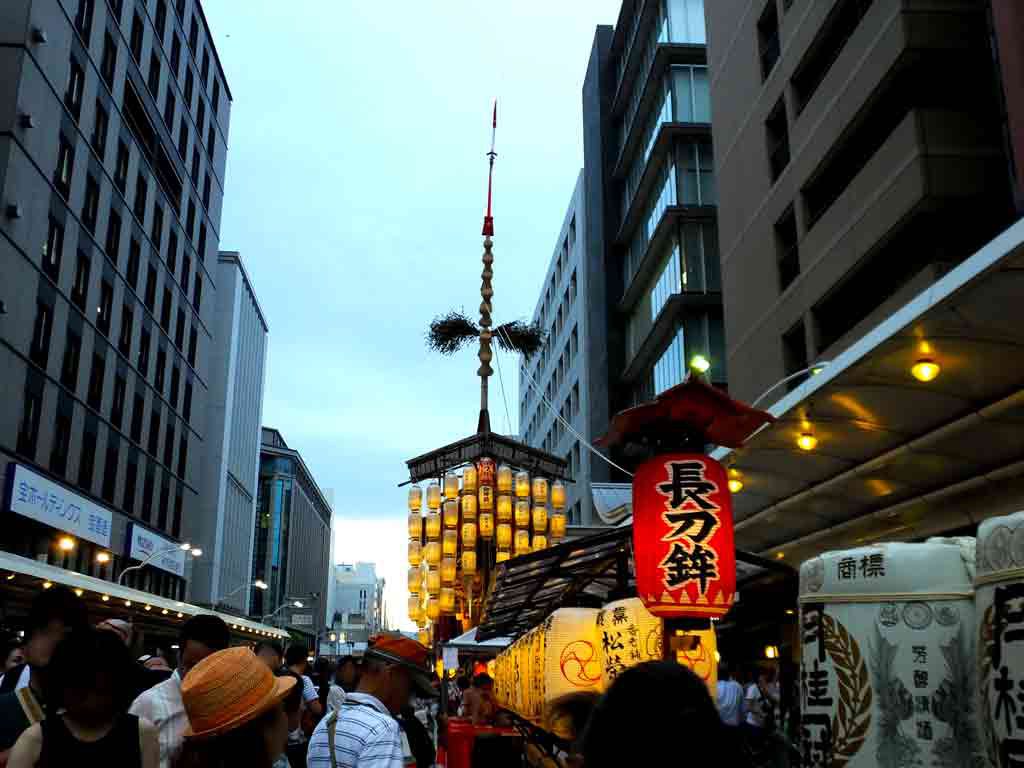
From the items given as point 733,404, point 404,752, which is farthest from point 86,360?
point 404,752

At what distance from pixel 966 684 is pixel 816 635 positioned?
691 mm

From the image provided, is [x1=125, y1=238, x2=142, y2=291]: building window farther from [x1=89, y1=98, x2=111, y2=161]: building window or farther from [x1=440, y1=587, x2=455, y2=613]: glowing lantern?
[x1=440, y1=587, x2=455, y2=613]: glowing lantern

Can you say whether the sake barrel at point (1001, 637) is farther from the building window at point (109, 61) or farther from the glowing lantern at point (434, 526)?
the building window at point (109, 61)

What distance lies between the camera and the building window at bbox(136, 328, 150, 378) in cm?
3894

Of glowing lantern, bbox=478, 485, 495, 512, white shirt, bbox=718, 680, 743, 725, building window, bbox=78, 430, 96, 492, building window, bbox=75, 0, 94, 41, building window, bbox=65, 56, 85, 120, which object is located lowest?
white shirt, bbox=718, 680, 743, 725

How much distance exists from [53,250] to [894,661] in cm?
3040

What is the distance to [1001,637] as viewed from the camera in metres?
3.28

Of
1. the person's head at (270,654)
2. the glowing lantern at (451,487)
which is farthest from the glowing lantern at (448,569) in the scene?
the person's head at (270,654)

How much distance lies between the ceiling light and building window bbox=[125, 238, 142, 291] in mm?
32847

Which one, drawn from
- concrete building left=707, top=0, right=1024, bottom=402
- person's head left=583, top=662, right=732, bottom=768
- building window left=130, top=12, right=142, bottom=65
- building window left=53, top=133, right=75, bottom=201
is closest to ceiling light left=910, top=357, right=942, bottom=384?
concrete building left=707, top=0, right=1024, bottom=402

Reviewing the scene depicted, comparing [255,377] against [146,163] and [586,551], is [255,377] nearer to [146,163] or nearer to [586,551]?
[146,163]

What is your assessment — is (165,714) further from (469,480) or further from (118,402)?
(118,402)

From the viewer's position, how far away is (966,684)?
3.76 m

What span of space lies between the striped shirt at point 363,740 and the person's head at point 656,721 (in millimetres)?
A: 2165
